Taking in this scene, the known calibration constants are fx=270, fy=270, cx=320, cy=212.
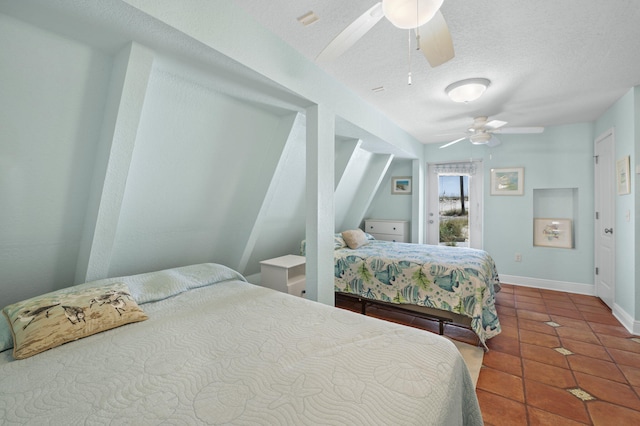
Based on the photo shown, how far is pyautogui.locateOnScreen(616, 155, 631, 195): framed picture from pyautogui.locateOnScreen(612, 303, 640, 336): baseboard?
1267 millimetres

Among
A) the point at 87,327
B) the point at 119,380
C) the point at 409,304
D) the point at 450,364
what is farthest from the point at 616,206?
the point at 87,327

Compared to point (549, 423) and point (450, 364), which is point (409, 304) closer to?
point (549, 423)

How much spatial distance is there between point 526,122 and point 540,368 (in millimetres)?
3196

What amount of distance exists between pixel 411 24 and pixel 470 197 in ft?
13.6

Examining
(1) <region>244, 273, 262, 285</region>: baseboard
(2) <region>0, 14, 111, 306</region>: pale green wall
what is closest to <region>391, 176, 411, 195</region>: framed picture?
(1) <region>244, 273, 262, 285</region>: baseboard

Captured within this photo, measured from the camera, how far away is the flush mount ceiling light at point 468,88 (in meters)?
2.45

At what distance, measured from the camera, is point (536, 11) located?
5.35ft

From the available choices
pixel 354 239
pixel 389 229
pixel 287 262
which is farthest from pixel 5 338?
pixel 389 229

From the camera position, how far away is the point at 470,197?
4.68 metres

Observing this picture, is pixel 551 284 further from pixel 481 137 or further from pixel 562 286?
pixel 481 137

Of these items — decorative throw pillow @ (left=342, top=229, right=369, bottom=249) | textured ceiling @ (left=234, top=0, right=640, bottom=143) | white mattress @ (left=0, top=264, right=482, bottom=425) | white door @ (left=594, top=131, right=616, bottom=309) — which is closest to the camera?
white mattress @ (left=0, top=264, right=482, bottom=425)

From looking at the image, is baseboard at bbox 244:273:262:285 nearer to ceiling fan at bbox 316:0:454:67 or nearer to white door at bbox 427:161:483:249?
ceiling fan at bbox 316:0:454:67

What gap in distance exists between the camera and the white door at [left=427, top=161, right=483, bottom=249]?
459 centimetres

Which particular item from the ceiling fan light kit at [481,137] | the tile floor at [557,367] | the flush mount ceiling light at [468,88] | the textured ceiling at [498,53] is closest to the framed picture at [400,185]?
the ceiling fan light kit at [481,137]
